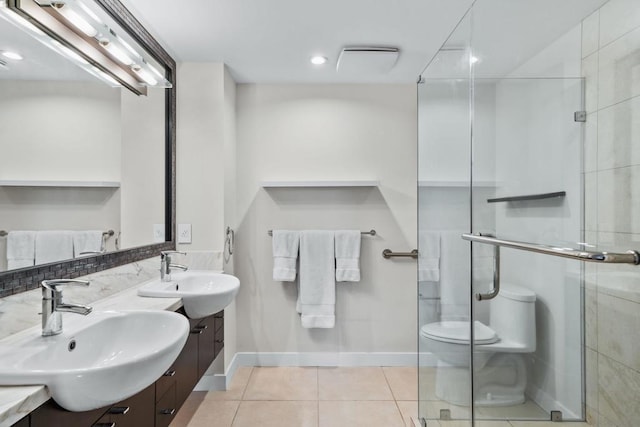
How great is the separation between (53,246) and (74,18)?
89 cm

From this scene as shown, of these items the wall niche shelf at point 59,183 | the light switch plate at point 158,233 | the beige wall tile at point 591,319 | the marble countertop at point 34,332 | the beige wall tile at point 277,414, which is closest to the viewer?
the marble countertop at point 34,332

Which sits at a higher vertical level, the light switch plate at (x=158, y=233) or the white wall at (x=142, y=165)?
the white wall at (x=142, y=165)

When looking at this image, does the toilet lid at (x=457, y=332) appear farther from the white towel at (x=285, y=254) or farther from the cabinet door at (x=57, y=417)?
the cabinet door at (x=57, y=417)

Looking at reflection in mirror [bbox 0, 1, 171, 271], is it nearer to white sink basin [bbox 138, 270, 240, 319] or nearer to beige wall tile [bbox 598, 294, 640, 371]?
white sink basin [bbox 138, 270, 240, 319]

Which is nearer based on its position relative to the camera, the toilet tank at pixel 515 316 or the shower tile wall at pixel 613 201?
the shower tile wall at pixel 613 201

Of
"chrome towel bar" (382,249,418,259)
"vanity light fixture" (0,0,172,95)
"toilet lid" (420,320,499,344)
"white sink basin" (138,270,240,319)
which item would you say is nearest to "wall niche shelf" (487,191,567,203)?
"toilet lid" (420,320,499,344)

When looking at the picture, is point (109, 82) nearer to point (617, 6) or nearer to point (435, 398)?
point (617, 6)

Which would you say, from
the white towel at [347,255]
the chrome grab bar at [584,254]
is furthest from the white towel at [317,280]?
the chrome grab bar at [584,254]

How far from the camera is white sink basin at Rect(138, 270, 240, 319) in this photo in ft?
5.61

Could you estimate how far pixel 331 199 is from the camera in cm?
286

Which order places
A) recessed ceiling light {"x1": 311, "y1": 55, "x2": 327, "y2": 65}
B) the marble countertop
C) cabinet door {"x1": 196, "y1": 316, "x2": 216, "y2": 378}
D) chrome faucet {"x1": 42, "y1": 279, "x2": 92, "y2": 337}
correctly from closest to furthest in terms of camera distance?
the marble countertop, chrome faucet {"x1": 42, "y1": 279, "x2": 92, "y2": 337}, cabinet door {"x1": 196, "y1": 316, "x2": 216, "y2": 378}, recessed ceiling light {"x1": 311, "y1": 55, "x2": 327, "y2": 65}

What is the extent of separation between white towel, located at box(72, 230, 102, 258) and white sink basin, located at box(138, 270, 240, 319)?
11.4 inches

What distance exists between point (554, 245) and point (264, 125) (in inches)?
88.4

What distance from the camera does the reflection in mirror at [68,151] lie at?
4.12 ft
